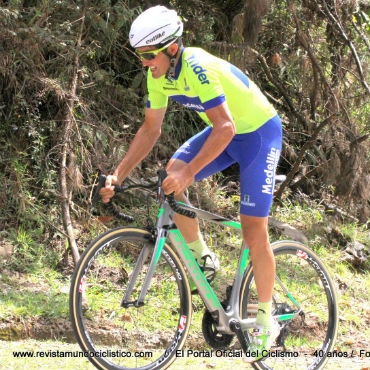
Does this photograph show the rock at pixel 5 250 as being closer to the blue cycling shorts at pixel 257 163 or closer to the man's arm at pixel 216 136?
the blue cycling shorts at pixel 257 163

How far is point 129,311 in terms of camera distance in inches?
174

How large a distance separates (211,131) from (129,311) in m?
1.43

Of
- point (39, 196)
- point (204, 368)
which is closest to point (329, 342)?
point (204, 368)

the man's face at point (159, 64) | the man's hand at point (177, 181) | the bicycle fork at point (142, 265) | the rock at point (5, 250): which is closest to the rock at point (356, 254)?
the rock at point (5, 250)

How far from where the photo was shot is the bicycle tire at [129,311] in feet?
12.4

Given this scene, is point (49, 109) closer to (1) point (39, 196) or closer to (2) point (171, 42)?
(1) point (39, 196)

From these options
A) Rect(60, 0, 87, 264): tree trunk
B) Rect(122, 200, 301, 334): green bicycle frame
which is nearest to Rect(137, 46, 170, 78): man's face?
Rect(122, 200, 301, 334): green bicycle frame

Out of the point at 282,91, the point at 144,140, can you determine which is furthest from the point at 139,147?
the point at 282,91

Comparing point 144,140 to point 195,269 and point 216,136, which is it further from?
point 195,269

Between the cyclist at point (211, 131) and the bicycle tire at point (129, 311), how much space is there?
0.31 meters

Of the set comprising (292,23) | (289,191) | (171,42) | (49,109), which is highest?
(292,23)

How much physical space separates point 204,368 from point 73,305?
130 cm

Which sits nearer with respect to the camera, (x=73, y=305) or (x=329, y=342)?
(x=73, y=305)

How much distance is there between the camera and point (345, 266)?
768cm
